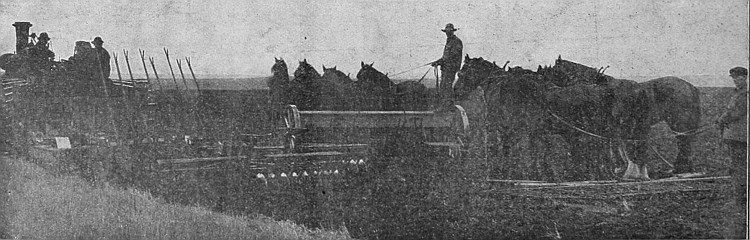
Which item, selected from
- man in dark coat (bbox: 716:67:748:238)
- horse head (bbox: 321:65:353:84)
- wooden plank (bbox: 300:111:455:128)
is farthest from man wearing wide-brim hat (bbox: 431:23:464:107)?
man in dark coat (bbox: 716:67:748:238)

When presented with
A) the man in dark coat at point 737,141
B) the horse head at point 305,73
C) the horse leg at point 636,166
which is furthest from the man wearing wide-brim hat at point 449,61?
the man in dark coat at point 737,141

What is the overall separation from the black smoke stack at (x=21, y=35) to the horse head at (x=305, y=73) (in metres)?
1.91

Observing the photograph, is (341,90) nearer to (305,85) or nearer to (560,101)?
(305,85)

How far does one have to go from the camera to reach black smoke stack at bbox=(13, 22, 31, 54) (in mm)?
5414

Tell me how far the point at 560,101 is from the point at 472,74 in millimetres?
674

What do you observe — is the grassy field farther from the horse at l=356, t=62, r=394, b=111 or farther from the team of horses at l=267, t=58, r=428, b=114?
the horse at l=356, t=62, r=394, b=111

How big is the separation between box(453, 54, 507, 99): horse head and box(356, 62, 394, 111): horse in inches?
19.3

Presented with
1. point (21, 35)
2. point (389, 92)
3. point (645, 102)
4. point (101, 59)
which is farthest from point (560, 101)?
point (21, 35)

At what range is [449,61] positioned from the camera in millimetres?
5477

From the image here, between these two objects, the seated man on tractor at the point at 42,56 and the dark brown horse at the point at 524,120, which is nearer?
the seated man on tractor at the point at 42,56

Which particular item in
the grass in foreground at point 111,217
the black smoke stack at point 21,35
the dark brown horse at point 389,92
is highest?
the black smoke stack at point 21,35

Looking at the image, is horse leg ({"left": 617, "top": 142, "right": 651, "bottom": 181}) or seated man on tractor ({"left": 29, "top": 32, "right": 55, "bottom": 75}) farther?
horse leg ({"left": 617, "top": 142, "right": 651, "bottom": 181})

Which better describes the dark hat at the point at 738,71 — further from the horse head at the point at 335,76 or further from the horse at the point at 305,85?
the horse at the point at 305,85

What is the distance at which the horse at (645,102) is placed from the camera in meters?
5.49
